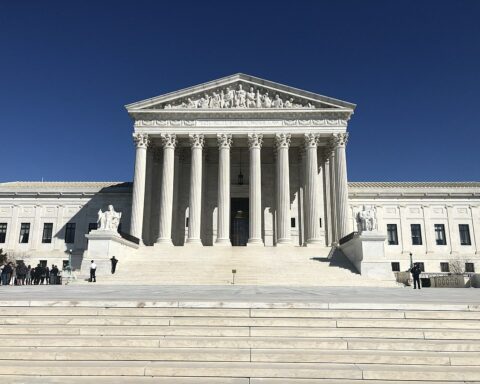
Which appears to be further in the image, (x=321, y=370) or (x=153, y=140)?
(x=153, y=140)

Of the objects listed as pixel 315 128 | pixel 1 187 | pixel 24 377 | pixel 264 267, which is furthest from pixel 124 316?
pixel 1 187

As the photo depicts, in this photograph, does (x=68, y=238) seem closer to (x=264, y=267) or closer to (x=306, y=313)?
(x=264, y=267)

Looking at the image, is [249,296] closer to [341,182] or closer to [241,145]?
[341,182]

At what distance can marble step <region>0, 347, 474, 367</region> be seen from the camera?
7.30m

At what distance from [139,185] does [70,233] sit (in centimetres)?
1611

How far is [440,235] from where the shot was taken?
165ft

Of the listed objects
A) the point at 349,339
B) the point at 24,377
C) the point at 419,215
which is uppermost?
the point at 419,215

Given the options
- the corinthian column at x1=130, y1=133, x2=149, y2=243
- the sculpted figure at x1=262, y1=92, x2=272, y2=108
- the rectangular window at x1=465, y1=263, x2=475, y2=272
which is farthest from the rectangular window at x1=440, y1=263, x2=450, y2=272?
the corinthian column at x1=130, y1=133, x2=149, y2=243

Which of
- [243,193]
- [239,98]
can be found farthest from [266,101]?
[243,193]

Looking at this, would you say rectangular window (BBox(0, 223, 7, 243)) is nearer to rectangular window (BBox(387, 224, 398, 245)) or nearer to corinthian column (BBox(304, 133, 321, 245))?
corinthian column (BBox(304, 133, 321, 245))

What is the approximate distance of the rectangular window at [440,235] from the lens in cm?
5009

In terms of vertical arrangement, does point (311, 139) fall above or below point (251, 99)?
below

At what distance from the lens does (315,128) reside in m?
41.5

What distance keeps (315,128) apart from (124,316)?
35.2 meters
